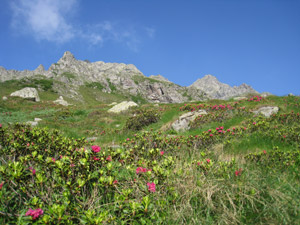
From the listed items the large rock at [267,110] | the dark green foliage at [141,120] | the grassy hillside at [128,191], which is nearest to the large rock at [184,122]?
the dark green foliage at [141,120]

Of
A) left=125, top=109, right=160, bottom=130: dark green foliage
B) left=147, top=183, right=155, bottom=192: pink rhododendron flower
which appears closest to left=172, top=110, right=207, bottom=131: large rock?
left=125, top=109, right=160, bottom=130: dark green foliage

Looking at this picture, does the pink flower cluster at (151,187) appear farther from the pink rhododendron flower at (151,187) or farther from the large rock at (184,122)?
the large rock at (184,122)

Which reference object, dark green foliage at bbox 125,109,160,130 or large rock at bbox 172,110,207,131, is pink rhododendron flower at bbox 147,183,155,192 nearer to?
large rock at bbox 172,110,207,131

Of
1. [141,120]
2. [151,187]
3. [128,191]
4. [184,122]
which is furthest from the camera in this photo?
[141,120]

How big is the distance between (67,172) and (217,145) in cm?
520

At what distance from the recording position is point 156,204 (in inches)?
99.8

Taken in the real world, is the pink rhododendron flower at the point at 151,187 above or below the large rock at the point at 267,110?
below

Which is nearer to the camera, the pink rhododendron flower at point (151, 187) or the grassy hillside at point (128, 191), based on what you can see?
the grassy hillside at point (128, 191)

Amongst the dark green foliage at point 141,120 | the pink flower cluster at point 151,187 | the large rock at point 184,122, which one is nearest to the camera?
the pink flower cluster at point 151,187

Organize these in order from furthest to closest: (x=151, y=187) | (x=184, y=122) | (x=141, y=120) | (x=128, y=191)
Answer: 1. (x=141, y=120)
2. (x=184, y=122)
3. (x=151, y=187)
4. (x=128, y=191)

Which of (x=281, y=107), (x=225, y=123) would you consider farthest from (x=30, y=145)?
(x=281, y=107)

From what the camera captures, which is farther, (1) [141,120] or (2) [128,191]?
(1) [141,120]

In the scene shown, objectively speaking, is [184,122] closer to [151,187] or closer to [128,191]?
[151,187]

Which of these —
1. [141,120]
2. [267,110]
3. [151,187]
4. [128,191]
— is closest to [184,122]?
[141,120]
